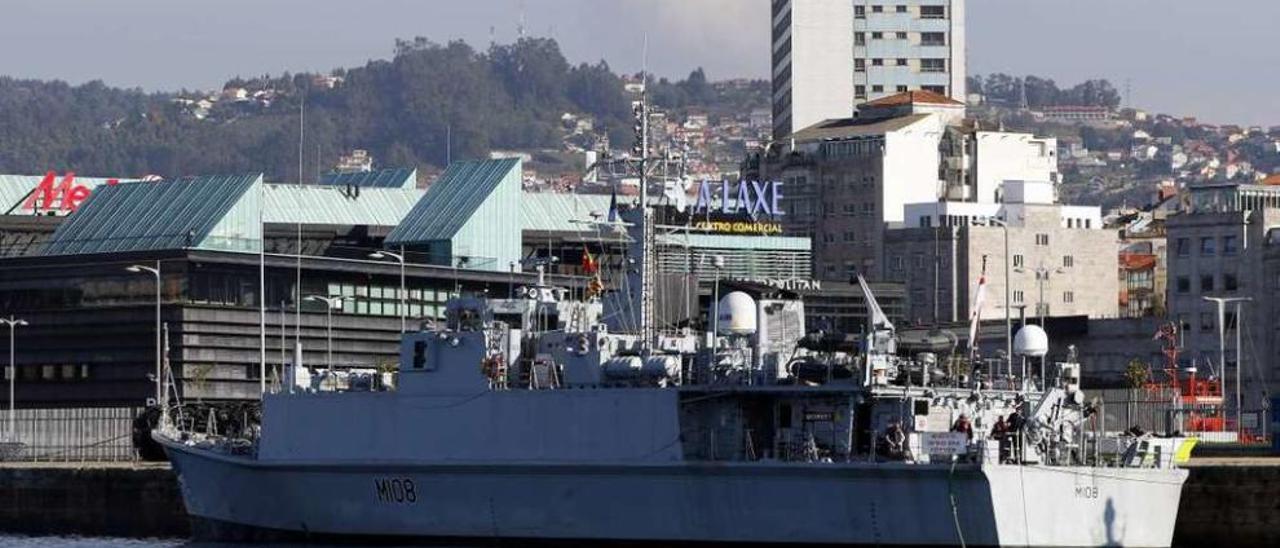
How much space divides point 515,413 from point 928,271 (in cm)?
8571

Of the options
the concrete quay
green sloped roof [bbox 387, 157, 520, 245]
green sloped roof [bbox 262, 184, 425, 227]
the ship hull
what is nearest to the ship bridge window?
the ship hull

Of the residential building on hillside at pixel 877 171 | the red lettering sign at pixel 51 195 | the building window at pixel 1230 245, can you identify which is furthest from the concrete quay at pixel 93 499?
the residential building on hillside at pixel 877 171

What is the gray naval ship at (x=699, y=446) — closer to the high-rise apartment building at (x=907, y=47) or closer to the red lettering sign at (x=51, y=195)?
the red lettering sign at (x=51, y=195)

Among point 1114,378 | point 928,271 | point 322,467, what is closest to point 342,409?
point 322,467

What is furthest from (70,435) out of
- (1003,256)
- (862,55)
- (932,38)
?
(932,38)

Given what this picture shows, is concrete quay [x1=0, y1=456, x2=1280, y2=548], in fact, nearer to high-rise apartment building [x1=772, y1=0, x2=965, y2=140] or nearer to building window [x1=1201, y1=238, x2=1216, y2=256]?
building window [x1=1201, y1=238, x2=1216, y2=256]

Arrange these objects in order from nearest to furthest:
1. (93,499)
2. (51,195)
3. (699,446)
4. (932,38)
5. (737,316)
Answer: (699,446)
(737,316)
(93,499)
(51,195)
(932,38)

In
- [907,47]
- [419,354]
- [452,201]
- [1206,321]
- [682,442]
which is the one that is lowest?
[682,442]

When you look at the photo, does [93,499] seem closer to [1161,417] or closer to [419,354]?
[419,354]

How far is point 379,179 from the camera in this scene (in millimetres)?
135500

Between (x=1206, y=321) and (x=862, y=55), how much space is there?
6361 centimetres

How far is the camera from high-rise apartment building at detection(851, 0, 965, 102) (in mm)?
173750

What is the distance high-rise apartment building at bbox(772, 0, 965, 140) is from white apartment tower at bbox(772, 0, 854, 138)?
0.21ft

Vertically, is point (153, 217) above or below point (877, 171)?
below
